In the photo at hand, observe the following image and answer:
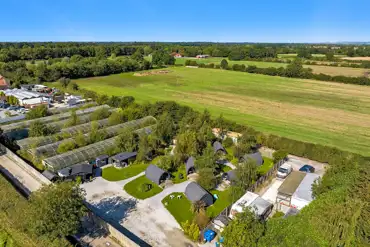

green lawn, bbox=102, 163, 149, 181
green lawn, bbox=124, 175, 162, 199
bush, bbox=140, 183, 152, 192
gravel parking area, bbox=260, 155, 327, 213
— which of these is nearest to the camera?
green lawn, bbox=124, 175, 162, 199

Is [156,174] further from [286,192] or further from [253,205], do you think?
[286,192]

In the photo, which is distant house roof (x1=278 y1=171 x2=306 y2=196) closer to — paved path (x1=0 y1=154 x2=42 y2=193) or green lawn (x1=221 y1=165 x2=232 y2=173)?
green lawn (x1=221 y1=165 x2=232 y2=173)

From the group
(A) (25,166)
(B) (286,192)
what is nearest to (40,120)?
(A) (25,166)

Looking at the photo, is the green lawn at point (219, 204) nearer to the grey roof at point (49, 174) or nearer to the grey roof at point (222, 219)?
the grey roof at point (222, 219)

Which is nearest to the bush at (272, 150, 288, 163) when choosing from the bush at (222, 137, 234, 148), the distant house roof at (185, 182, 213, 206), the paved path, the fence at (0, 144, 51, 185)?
the bush at (222, 137, 234, 148)

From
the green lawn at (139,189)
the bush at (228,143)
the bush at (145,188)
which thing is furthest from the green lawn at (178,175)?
the bush at (228,143)

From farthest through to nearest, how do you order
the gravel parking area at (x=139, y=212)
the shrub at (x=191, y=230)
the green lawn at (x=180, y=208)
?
the green lawn at (x=180, y=208)
the gravel parking area at (x=139, y=212)
the shrub at (x=191, y=230)
